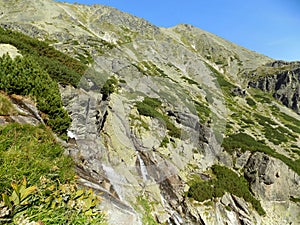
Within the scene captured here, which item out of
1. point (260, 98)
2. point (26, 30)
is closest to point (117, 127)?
point (26, 30)

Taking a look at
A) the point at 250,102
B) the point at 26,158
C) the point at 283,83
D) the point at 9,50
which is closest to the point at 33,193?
the point at 26,158

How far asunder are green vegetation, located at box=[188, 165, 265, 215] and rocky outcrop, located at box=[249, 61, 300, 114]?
7692 centimetres

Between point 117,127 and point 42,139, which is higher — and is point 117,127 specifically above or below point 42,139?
below

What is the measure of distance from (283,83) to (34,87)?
103 metres

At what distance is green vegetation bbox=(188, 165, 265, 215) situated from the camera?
776 inches

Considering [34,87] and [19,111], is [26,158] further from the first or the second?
[34,87]

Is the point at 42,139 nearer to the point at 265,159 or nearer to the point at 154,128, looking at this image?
the point at 154,128

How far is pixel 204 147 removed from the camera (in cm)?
2783

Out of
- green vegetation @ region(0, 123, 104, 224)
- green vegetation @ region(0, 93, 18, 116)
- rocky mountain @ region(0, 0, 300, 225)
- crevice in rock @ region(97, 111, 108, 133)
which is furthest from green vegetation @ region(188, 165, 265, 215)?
green vegetation @ region(0, 123, 104, 224)

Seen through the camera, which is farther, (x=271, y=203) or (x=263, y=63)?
(x=263, y=63)

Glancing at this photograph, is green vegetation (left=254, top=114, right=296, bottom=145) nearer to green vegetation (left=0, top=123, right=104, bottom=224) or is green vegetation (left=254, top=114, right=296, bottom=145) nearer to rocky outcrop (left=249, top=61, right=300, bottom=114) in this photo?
rocky outcrop (left=249, top=61, right=300, bottom=114)

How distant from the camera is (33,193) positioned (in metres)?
2.96

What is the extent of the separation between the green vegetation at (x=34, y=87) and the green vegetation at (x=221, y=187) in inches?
487

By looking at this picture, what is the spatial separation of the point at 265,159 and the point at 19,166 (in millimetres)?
28933
